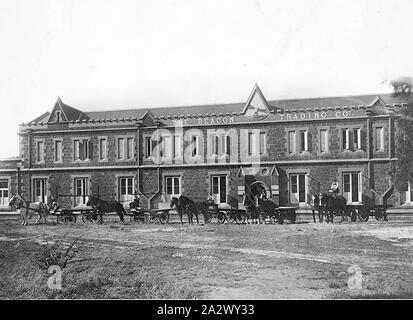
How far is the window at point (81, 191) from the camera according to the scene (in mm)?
10172

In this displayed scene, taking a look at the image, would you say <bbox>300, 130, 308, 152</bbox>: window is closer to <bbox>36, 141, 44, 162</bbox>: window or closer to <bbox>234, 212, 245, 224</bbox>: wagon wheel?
<bbox>234, 212, 245, 224</bbox>: wagon wheel

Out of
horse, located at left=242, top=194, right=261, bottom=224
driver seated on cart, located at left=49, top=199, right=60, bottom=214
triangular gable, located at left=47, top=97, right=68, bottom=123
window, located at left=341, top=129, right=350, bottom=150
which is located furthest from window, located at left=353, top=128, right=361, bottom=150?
driver seated on cart, located at left=49, top=199, right=60, bottom=214

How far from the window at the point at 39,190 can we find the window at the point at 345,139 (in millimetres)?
6499

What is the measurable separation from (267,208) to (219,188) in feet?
3.64

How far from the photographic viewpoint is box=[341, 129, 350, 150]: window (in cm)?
945

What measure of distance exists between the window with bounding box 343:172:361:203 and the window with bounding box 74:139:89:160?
5519 millimetres

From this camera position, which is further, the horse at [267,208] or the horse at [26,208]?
the horse at [26,208]

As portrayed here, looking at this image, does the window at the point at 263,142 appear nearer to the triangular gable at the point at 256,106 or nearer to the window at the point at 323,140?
the triangular gable at the point at 256,106

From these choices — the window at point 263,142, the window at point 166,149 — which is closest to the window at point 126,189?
the window at point 166,149

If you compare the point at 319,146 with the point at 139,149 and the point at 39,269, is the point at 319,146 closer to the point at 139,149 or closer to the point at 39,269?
the point at 139,149

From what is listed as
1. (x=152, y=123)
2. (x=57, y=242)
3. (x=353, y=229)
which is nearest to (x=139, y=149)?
(x=152, y=123)

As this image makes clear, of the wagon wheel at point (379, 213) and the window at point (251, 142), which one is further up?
the window at point (251, 142)

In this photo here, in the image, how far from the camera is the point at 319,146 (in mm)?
9500
